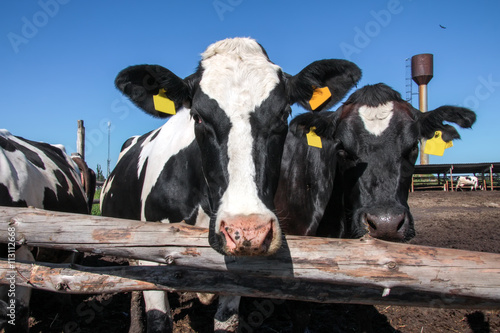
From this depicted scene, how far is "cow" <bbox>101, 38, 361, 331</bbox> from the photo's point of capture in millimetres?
1990

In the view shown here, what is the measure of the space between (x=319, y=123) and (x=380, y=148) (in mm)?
700

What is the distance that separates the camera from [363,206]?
10.9 feet

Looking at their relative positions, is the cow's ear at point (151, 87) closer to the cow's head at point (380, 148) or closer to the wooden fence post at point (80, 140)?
the cow's head at point (380, 148)

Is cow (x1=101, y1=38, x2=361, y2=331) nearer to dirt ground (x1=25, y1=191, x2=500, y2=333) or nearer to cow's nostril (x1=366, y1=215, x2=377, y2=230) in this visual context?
cow's nostril (x1=366, y1=215, x2=377, y2=230)

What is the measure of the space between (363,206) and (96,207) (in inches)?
462

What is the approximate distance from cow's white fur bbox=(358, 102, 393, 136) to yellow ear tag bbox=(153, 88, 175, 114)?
1.71 metres

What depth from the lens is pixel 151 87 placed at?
304cm

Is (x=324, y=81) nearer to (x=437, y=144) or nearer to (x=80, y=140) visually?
(x=437, y=144)

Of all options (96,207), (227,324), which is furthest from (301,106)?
(96,207)

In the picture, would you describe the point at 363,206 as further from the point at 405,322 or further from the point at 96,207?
the point at 96,207

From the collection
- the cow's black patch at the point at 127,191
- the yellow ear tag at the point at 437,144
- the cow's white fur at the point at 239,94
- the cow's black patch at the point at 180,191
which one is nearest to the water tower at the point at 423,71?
the yellow ear tag at the point at 437,144

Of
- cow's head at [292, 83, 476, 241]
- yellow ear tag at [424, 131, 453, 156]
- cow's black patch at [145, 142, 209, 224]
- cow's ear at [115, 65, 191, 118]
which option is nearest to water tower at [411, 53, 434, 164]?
yellow ear tag at [424, 131, 453, 156]

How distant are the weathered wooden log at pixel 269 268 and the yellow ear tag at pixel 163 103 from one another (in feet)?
3.79

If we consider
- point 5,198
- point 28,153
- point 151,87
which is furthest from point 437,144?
point 28,153
